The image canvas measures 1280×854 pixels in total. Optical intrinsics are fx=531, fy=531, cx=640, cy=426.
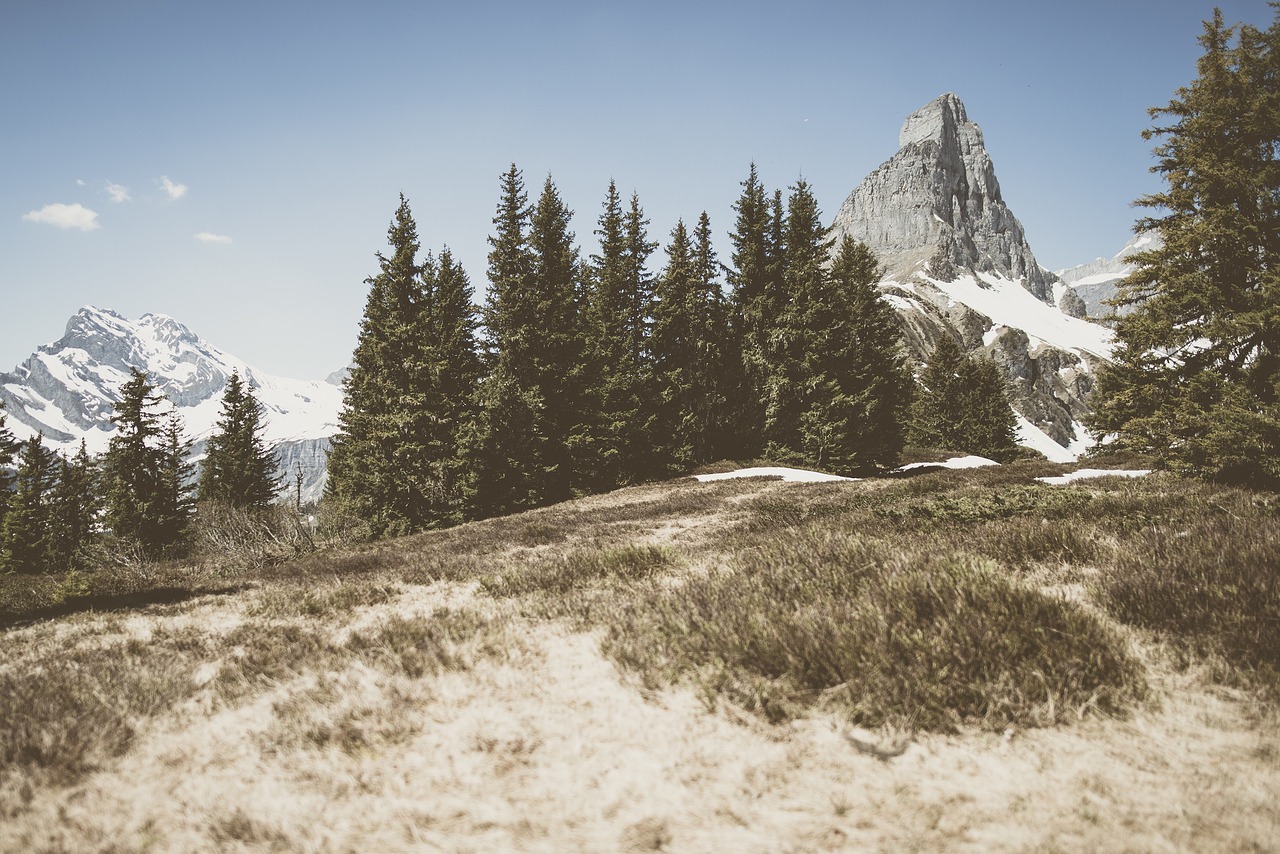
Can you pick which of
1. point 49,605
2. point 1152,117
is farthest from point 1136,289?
point 49,605

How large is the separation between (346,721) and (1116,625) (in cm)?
524

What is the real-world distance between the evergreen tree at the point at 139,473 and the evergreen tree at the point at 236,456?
876cm

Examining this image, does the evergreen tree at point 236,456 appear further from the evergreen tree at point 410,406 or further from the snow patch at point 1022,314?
the snow patch at point 1022,314

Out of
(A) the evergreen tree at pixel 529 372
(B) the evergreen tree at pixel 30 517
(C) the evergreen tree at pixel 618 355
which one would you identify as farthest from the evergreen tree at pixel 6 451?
(C) the evergreen tree at pixel 618 355

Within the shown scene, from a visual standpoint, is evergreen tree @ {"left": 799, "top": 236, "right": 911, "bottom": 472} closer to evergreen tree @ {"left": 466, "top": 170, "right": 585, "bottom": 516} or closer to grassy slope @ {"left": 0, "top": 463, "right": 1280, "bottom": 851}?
evergreen tree @ {"left": 466, "top": 170, "right": 585, "bottom": 516}

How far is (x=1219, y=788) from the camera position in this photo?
2.23 metres

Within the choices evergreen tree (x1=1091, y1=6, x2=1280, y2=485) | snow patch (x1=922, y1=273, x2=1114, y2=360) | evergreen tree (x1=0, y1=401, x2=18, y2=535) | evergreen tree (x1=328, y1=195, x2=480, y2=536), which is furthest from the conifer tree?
snow patch (x1=922, y1=273, x2=1114, y2=360)

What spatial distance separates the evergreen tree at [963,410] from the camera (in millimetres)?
48656

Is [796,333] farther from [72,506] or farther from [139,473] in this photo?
[72,506]

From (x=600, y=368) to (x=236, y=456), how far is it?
3393cm

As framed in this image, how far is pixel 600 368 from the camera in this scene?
27219 mm

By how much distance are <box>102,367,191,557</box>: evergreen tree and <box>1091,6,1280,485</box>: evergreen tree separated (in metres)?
42.7

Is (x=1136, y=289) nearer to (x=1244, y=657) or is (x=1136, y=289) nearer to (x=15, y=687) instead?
(x=1244, y=657)

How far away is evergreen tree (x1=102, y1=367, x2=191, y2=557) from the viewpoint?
30547 millimetres
